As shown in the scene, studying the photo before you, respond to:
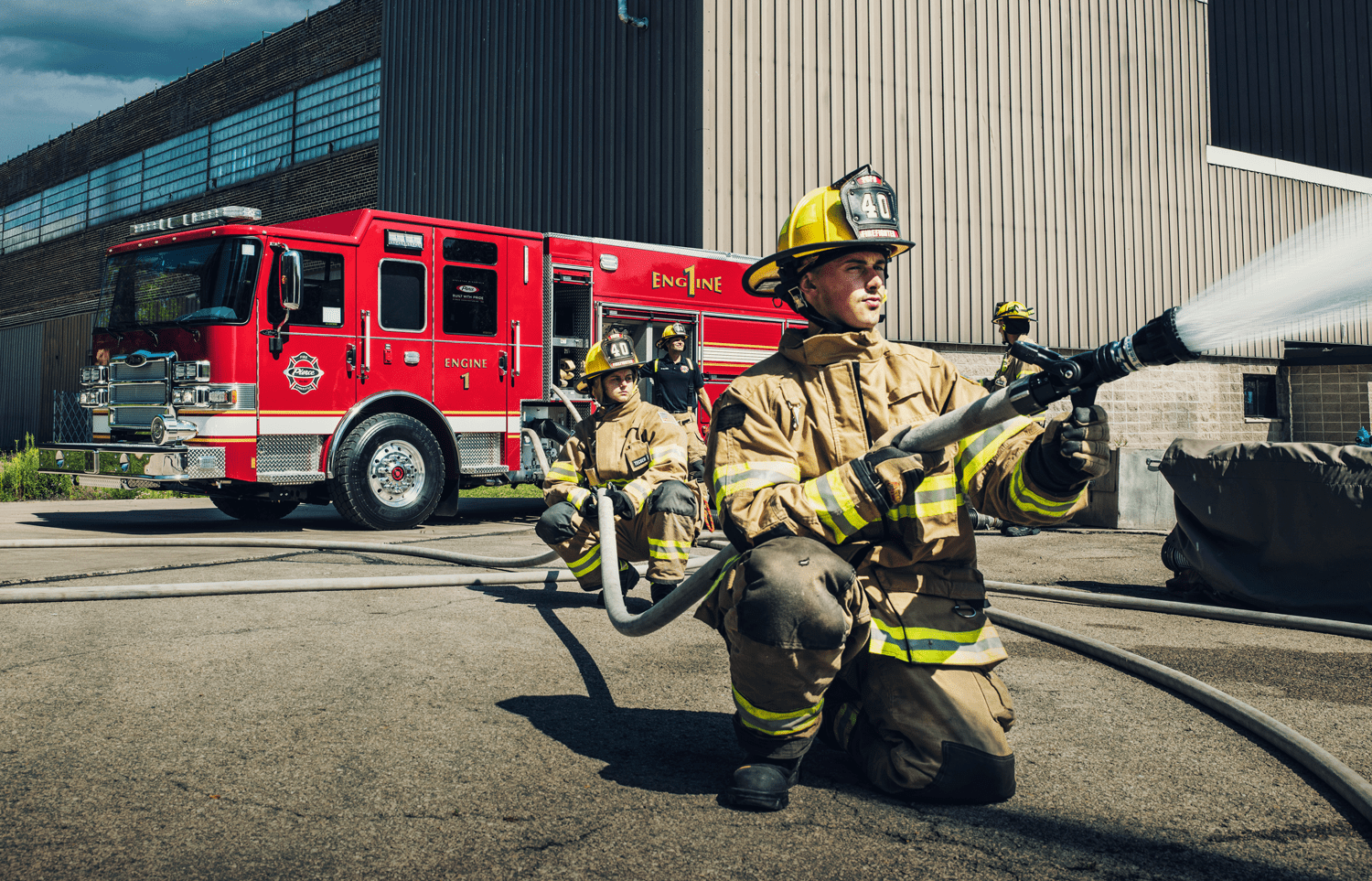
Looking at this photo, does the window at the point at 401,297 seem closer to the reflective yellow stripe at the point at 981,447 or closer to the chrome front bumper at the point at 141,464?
the chrome front bumper at the point at 141,464

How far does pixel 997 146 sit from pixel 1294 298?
14.3m

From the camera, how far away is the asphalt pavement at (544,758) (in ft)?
7.26

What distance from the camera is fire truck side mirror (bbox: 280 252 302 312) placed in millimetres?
8172

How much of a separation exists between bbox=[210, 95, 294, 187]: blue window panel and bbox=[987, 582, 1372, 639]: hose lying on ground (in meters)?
20.3

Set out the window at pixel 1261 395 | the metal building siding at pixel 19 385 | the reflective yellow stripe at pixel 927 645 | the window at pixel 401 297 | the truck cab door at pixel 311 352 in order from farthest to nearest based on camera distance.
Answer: the metal building siding at pixel 19 385, the window at pixel 1261 395, the window at pixel 401 297, the truck cab door at pixel 311 352, the reflective yellow stripe at pixel 927 645

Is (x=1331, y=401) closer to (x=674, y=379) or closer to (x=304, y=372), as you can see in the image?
(x=674, y=379)

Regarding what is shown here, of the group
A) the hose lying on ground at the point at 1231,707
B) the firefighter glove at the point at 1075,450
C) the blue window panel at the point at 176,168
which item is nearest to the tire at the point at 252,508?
the hose lying on ground at the point at 1231,707

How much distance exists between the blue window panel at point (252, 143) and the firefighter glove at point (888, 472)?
22001 mm

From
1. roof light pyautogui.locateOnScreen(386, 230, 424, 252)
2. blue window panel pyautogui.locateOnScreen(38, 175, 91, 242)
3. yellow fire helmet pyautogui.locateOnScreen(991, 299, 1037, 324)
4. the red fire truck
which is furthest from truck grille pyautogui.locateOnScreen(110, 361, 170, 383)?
blue window panel pyautogui.locateOnScreen(38, 175, 91, 242)

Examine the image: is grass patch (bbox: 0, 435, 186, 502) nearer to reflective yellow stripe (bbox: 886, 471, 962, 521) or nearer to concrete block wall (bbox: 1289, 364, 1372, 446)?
reflective yellow stripe (bbox: 886, 471, 962, 521)

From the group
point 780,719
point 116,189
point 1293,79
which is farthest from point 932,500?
point 116,189

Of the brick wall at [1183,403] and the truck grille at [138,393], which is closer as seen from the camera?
the truck grille at [138,393]

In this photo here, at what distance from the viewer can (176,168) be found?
25.0 m

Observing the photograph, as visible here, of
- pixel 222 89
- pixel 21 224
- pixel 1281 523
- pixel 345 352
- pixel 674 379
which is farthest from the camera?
pixel 21 224
